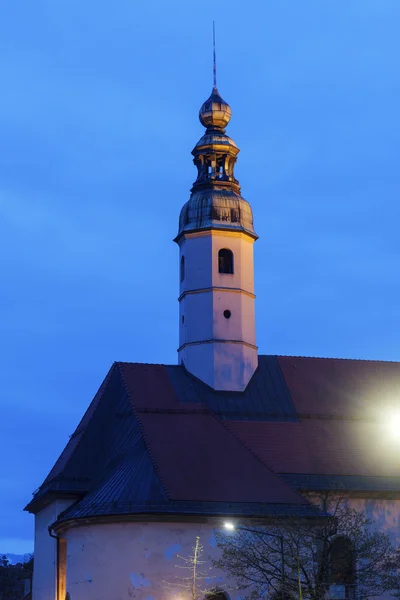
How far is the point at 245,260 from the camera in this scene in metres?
42.6

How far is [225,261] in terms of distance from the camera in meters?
42.5

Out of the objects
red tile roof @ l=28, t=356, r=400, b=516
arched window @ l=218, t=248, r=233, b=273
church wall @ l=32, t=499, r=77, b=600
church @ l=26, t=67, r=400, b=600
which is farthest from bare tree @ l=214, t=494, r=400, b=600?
arched window @ l=218, t=248, r=233, b=273

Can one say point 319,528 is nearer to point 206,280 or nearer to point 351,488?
point 351,488

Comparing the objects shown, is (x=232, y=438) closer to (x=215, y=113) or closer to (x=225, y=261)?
(x=225, y=261)

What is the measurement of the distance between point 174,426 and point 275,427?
4610 mm

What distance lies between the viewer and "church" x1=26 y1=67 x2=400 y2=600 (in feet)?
108

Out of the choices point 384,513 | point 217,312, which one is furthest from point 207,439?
point 384,513

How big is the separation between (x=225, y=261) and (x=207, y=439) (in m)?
8.88

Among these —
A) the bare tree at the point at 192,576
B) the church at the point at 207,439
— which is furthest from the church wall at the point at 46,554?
the bare tree at the point at 192,576

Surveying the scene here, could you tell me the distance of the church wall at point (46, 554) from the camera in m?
37.3

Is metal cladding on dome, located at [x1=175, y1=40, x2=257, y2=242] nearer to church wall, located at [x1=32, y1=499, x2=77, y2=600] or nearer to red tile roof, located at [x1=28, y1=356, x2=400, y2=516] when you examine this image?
red tile roof, located at [x1=28, y1=356, x2=400, y2=516]

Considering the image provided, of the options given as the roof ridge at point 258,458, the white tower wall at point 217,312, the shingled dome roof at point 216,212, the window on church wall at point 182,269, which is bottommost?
the roof ridge at point 258,458

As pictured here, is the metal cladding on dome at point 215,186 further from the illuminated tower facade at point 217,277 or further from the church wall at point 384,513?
the church wall at point 384,513

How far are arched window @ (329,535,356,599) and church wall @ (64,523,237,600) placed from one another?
11.0ft
